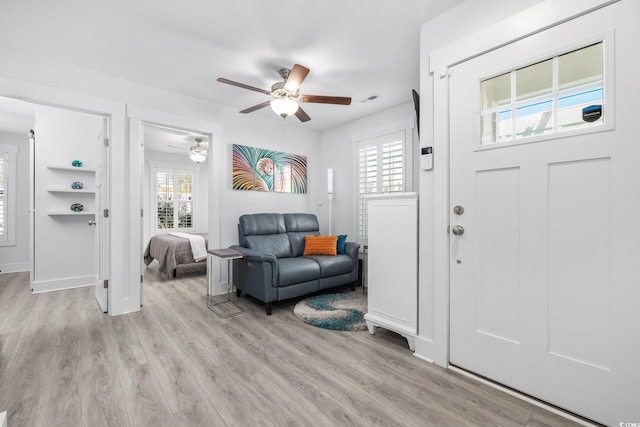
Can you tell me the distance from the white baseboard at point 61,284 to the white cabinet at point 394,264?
4.22m

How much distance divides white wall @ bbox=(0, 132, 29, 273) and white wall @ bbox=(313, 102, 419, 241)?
5499 mm

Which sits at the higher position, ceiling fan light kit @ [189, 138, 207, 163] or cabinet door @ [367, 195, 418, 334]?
ceiling fan light kit @ [189, 138, 207, 163]

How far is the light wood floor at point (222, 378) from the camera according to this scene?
158cm

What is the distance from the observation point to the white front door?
143 cm

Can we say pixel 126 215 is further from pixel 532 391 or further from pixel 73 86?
pixel 532 391

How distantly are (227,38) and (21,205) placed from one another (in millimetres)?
5749

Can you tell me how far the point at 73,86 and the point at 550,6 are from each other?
3.99 meters

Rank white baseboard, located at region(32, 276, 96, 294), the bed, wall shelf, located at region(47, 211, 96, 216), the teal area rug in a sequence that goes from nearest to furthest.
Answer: the teal area rug
white baseboard, located at region(32, 276, 96, 294)
wall shelf, located at region(47, 211, 96, 216)
the bed

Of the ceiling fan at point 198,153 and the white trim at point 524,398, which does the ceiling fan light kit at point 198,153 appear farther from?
the white trim at point 524,398

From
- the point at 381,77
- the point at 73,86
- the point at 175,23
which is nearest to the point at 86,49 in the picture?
the point at 73,86

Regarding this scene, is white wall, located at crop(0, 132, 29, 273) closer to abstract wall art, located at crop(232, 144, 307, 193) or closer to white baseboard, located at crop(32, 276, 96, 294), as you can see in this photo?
white baseboard, located at crop(32, 276, 96, 294)

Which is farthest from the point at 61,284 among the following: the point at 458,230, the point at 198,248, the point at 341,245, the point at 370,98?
the point at 458,230

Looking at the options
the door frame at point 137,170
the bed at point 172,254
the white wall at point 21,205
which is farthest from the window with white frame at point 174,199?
the door frame at point 137,170

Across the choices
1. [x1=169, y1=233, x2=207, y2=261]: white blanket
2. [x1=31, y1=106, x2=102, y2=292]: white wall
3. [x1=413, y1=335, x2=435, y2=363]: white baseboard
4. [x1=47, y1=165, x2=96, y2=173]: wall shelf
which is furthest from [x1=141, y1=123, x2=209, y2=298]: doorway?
[x1=413, y1=335, x2=435, y2=363]: white baseboard
